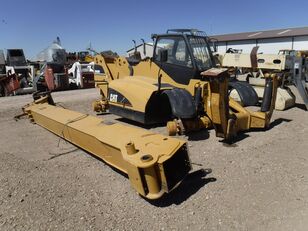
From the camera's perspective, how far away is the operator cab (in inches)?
276

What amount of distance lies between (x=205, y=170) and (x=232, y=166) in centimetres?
44

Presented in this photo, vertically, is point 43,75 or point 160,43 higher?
point 160,43

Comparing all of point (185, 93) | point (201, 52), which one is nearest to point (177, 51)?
point (201, 52)

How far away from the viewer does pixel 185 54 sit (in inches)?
281

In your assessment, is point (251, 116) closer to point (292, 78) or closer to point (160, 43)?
point (160, 43)

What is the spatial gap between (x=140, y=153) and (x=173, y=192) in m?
0.64

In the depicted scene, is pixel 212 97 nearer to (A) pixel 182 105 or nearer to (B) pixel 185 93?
(A) pixel 182 105

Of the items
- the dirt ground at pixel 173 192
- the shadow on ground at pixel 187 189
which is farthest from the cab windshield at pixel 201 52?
the shadow on ground at pixel 187 189

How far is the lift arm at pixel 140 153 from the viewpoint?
3.62m

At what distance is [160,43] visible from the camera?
7.71 metres

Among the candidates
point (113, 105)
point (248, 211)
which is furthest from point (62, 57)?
point (248, 211)

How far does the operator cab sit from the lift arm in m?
2.41

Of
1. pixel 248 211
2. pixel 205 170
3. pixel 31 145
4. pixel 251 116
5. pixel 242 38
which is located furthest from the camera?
pixel 242 38

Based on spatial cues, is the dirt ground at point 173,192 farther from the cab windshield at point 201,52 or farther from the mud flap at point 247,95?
the cab windshield at point 201,52
